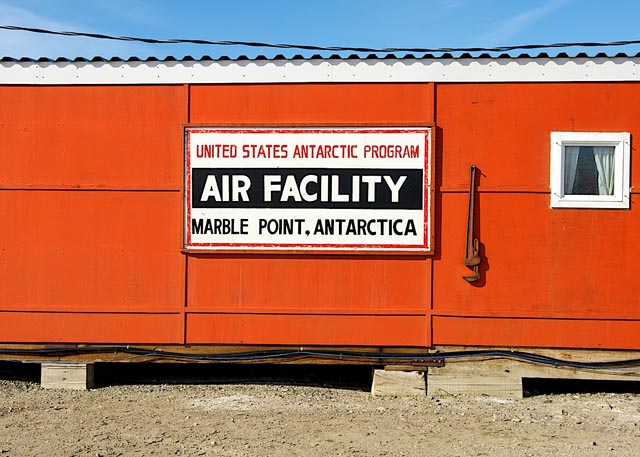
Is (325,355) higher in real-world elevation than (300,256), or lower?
lower

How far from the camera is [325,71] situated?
6336 millimetres

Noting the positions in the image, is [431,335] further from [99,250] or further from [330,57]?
[99,250]

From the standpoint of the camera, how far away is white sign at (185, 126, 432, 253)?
20.6 feet

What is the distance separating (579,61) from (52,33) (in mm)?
5259

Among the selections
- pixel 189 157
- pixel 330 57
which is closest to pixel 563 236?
pixel 330 57

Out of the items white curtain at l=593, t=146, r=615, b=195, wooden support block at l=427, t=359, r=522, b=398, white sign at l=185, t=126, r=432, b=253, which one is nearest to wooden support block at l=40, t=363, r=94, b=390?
white sign at l=185, t=126, r=432, b=253

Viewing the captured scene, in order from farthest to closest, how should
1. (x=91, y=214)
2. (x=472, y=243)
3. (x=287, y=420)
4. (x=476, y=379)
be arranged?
(x=91, y=214) → (x=476, y=379) → (x=472, y=243) → (x=287, y=420)

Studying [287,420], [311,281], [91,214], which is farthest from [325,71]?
[287,420]

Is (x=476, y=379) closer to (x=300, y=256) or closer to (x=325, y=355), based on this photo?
(x=325, y=355)

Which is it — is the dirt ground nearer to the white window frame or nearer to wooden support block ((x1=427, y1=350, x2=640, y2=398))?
wooden support block ((x1=427, y1=350, x2=640, y2=398))

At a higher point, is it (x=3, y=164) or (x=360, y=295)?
(x=3, y=164)

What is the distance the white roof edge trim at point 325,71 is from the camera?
20.3ft

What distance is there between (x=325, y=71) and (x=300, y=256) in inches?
68.1

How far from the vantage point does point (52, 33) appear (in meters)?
7.17
